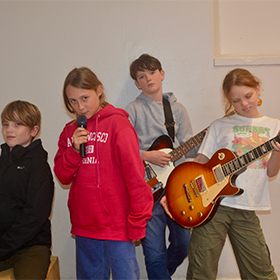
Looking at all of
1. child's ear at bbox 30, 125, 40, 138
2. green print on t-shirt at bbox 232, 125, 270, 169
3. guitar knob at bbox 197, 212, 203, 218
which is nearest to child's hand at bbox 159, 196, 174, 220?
guitar knob at bbox 197, 212, 203, 218

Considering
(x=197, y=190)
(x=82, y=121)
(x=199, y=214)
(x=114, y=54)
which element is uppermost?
(x=114, y=54)

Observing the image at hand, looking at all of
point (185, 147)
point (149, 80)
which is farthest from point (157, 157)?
point (149, 80)

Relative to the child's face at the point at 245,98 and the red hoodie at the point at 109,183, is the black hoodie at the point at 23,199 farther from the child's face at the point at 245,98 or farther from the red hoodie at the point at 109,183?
the child's face at the point at 245,98

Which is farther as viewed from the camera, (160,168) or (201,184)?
(160,168)

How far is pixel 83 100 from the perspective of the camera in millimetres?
1787

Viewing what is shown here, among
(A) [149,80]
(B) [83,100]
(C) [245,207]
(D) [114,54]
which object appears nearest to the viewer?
(B) [83,100]

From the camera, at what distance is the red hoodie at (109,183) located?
1.65 meters

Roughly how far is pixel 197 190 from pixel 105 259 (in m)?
0.74

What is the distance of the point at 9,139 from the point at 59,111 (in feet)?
2.17

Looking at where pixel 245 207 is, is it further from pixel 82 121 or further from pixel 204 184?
pixel 82 121

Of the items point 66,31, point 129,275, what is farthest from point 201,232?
point 66,31

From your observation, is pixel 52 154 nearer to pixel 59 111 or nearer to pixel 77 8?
pixel 59 111

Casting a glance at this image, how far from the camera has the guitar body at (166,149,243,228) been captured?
191cm

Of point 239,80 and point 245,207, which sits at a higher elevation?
point 239,80
